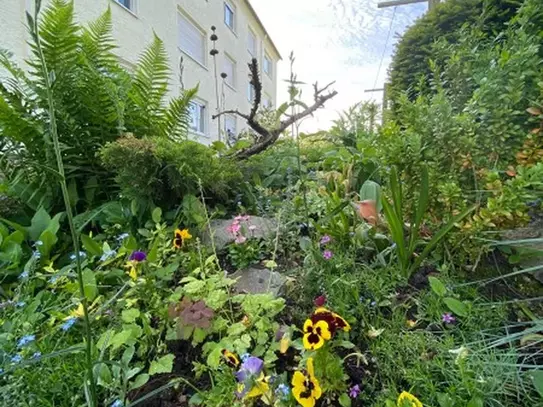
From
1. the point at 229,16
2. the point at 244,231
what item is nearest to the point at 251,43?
the point at 229,16

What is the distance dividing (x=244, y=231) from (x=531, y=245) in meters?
0.91

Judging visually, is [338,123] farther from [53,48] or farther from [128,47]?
[128,47]

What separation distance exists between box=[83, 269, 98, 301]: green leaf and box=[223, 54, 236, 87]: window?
10.8 m

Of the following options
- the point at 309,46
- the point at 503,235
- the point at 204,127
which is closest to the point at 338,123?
the point at 309,46

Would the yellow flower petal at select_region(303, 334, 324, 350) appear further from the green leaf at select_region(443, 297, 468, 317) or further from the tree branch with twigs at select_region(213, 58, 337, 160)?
the tree branch with twigs at select_region(213, 58, 337, 160)

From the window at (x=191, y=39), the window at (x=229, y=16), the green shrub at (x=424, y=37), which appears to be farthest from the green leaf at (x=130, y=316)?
the window at (x=229, y=16)

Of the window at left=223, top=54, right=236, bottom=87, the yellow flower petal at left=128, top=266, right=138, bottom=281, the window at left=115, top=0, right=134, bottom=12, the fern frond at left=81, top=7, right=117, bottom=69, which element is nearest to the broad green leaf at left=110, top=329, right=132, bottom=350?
the yellow flower petal at left=128, top=266, right=138, bottom=281

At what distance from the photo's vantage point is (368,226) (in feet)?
3.81

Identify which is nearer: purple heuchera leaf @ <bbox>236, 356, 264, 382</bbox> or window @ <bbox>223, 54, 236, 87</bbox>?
purple heuchera leaf @ <bbox>236, 356, 264, 382</bbox>

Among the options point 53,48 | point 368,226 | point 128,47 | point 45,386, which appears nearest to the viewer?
point 45,386

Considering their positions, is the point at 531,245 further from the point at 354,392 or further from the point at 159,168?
the point at 159,168

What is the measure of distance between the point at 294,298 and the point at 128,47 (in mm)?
6022

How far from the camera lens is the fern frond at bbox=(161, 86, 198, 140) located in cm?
186

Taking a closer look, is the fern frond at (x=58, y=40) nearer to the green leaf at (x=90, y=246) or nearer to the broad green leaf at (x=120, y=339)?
the green leaf at (x=90, y=246)
